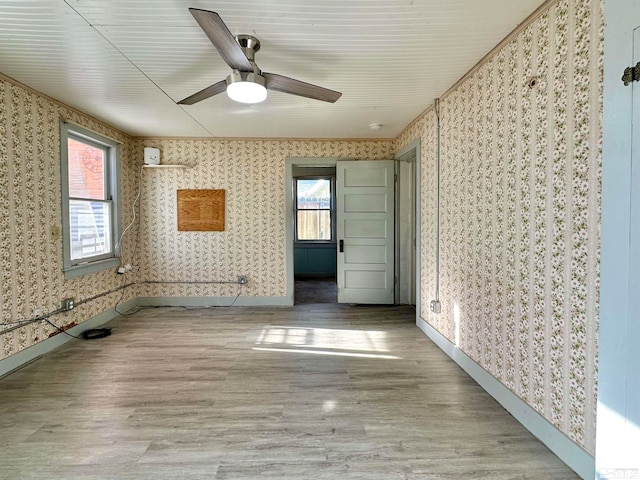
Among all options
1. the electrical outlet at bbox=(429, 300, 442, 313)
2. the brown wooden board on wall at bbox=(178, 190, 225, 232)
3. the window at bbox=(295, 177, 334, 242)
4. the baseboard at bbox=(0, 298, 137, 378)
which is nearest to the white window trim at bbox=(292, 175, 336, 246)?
the window at bbox=(295, 177, 334, 242)

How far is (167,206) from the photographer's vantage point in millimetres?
4582

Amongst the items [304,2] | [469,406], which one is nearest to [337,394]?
[469,406]

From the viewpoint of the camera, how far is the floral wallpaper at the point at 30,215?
8.61 feet

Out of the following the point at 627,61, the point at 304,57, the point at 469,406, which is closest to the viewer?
the point at 627,61

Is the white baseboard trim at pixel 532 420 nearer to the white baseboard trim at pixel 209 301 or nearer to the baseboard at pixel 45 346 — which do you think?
the white baseboard trim at pixel 209 301

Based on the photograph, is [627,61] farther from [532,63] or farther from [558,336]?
[558,336]

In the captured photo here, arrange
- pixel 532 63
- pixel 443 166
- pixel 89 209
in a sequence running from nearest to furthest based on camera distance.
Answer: pixel 532 63 < pixel 443 166 < pixel 89 209

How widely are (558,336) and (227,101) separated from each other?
3.14 meters

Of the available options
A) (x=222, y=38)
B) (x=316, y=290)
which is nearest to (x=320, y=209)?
(x=316, y=290)

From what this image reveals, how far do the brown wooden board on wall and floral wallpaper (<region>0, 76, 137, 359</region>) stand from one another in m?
1.44

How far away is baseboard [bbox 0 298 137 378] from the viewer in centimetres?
262

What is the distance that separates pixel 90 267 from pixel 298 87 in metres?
3.10

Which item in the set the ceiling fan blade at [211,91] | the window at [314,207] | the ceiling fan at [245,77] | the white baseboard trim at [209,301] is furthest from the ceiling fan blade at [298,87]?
the window at [314,207]

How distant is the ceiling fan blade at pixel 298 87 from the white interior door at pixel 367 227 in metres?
2.25
